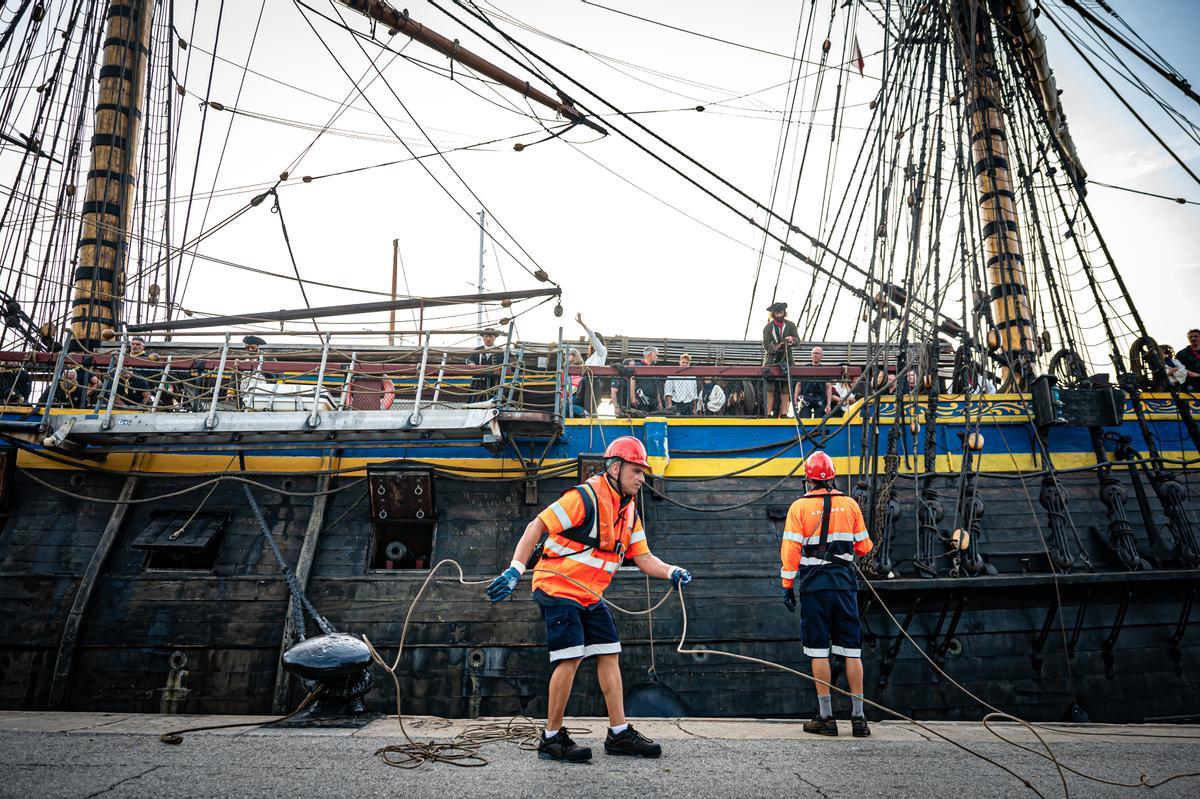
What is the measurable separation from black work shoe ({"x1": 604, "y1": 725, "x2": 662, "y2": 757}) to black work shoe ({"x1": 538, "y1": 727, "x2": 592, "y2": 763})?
0.23 meters

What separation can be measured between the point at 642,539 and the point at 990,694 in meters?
5.04

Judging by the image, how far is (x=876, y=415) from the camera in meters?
7.41

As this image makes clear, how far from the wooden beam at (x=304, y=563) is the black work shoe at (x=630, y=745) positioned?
12.1 ft

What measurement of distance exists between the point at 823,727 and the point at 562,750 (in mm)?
2109

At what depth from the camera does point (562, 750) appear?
3.58 m

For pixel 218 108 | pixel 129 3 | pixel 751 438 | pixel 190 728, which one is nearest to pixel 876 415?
pixel 751 438

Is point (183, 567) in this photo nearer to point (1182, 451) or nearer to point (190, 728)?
point (190, 728)

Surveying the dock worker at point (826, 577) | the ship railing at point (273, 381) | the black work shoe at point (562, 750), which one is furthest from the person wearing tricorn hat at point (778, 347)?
the black work shoe at point (562, 750)

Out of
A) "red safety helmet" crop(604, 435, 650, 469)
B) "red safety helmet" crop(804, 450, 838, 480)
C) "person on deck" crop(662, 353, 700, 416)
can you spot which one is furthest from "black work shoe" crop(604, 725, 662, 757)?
"person on deck" crop(662, 353, 700, 416)

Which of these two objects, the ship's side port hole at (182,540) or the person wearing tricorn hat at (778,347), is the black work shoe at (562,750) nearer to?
the ship's side port hole at (182,540)

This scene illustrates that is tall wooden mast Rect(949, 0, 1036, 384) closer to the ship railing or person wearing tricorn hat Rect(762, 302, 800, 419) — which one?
person wearing tricorn hat Rect(762, 302, 800, 419)

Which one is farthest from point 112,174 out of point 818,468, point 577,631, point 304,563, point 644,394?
point 818,468

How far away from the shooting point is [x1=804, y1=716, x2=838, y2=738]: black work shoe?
4.67 m

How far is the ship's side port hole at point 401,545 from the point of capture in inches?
299
